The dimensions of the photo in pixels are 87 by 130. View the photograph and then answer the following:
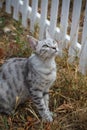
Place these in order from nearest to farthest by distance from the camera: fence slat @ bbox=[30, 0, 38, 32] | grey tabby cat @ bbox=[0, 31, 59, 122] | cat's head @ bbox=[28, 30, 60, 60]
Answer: cat's head @ bbox=[28, 30, 60, 60], grey tabby cat @ bbox=[0, 31, 59, 122], fence slat @ bbox=[30, 0, 38, 32]

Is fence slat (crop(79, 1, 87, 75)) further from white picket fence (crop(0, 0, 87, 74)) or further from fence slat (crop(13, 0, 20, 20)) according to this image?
fence slat (crop(13, 0, 20, 20))

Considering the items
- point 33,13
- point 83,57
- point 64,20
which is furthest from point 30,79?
point 33,13

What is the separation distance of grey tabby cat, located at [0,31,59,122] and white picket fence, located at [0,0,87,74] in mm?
830

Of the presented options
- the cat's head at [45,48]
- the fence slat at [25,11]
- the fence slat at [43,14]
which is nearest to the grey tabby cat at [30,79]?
the cat's head at [45,48]

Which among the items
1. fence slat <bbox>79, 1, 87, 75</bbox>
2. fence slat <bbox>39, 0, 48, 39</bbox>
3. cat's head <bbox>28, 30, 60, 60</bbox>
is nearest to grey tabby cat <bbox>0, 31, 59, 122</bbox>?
cat's head <bbox>28, 30, 60, 60</bbox>

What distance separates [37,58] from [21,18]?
2.08m

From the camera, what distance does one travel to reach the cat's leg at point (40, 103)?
12.5 ft

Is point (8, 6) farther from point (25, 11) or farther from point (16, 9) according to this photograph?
point (25, 11)

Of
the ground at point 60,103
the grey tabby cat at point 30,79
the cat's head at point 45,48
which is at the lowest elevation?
the ground at point 60,103

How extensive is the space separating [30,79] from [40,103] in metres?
0.22

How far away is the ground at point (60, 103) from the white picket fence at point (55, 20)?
166 mm

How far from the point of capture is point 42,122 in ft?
12.3

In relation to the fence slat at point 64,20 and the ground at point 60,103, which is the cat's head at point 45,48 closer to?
the ground at point 60,103

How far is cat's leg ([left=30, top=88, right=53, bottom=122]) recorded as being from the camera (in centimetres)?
382
